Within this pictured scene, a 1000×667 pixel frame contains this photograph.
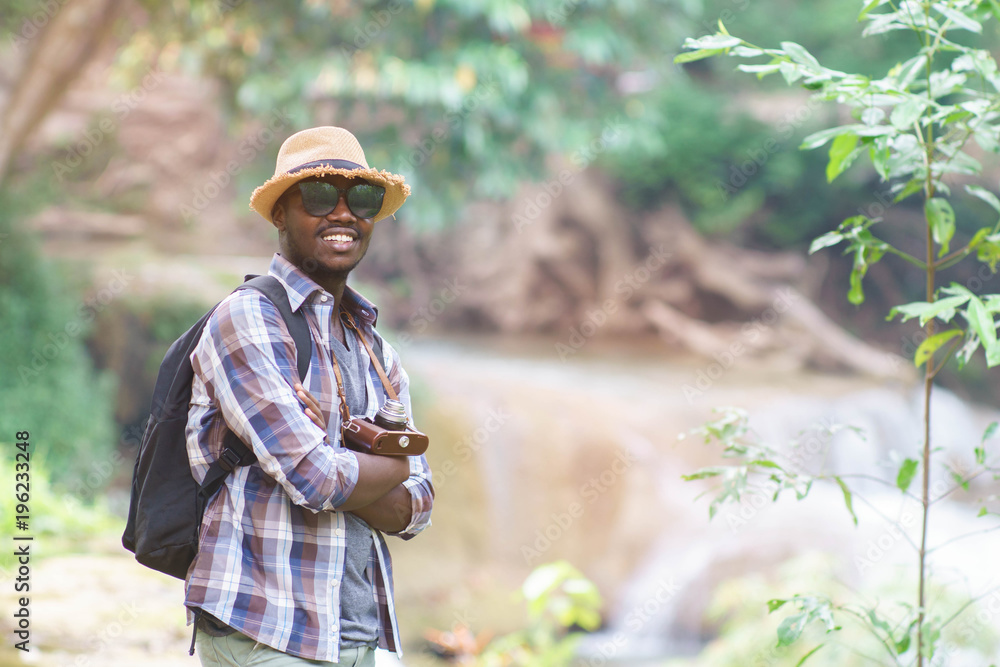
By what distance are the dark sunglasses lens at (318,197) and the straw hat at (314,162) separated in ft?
0.06

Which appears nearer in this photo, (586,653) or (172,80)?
(586,653)

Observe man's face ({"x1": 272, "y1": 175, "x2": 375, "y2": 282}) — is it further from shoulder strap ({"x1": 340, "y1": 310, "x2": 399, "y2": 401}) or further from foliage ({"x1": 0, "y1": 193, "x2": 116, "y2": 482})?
foliage ({"x1": 0, "y1": 193, "x2": 116, "y2": 482})

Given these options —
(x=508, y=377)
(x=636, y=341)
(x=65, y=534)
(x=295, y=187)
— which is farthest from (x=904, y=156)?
(x=636, y=341)

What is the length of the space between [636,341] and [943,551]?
5.92 m

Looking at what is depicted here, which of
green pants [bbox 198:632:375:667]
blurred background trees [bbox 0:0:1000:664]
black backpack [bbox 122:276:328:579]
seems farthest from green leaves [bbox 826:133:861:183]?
blurred background trees [bbox 0:0:1000:664]

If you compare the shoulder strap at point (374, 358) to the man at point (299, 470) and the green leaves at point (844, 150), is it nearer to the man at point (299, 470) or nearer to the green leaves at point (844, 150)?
the man at point (299, 470)

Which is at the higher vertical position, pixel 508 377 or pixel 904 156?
pixel 904 156

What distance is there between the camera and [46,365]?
6629mm

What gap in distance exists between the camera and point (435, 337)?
40.8 ft

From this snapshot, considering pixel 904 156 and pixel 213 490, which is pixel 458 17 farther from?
pixel 213 490

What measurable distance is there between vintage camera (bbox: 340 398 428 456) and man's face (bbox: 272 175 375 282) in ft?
0.96

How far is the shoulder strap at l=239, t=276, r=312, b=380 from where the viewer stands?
1.78 metres

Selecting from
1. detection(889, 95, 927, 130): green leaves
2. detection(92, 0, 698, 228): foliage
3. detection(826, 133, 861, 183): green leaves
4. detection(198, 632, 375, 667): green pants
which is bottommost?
detection(198, 632, 375, 667): green pants

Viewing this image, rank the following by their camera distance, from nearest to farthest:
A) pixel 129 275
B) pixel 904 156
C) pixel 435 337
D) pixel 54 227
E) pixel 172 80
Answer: pixel 904 156, pixel 129 275, pixel 54 227, pixel 435 337, pixel 172 80
